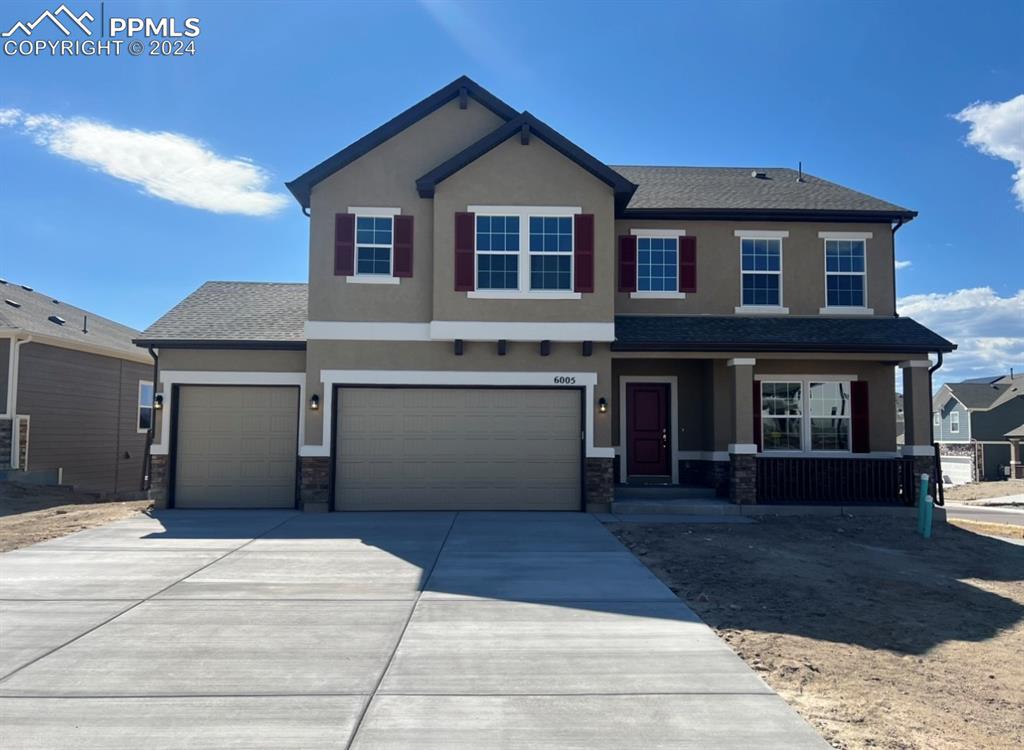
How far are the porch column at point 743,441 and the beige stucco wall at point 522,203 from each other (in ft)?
9.73

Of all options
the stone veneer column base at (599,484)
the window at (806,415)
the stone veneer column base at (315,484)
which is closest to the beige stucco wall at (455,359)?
the stone veneer column base at (599,484)

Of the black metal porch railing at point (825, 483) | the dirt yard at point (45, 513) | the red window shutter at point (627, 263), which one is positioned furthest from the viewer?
the red window shutter at point (627, 263)

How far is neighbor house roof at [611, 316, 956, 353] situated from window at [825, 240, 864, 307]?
21.1 inches

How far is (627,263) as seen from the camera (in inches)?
592

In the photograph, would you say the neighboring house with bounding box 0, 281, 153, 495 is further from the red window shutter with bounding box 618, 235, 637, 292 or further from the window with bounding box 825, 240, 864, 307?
the window with bounding box 825, 240, 864, 307

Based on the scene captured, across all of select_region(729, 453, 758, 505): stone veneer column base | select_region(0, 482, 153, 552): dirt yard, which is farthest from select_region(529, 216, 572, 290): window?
select_region(0, 482, 153, 552): dirt yard

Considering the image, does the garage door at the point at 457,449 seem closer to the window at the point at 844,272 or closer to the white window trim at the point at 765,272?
the white window trim at the point at 765,272

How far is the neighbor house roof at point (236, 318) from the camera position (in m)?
14.1

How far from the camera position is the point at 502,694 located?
507 centimetres

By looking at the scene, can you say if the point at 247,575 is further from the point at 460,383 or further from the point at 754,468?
the point at 754,468

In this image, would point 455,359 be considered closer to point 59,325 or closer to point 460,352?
point 460,352

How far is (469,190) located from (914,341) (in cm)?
931

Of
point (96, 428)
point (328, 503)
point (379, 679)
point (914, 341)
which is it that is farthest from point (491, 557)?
point (96, 428)

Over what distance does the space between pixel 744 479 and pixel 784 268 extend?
475 centimetres
